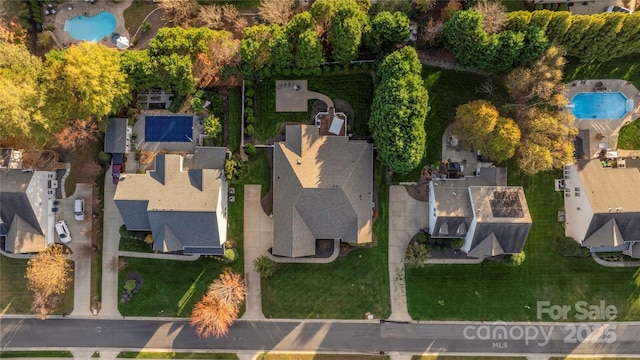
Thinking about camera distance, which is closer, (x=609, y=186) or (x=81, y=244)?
(x=609, y=186)

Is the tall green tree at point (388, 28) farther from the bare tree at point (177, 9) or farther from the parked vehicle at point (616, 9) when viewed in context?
the parked vehicle at point (616, 9)

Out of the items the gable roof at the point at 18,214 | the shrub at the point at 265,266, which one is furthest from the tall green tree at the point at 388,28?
the gable roof at the point at 18,214

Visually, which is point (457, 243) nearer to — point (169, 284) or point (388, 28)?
point (388, 28)

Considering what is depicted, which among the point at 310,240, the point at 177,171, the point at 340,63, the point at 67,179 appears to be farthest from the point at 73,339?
the point at 340,63

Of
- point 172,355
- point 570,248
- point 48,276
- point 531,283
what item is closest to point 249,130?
point 48,276

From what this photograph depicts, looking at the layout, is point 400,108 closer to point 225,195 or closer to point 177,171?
point 225,195

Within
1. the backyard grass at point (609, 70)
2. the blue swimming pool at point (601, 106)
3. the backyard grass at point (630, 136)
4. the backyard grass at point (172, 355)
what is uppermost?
the backyard grass at point (609, 70)

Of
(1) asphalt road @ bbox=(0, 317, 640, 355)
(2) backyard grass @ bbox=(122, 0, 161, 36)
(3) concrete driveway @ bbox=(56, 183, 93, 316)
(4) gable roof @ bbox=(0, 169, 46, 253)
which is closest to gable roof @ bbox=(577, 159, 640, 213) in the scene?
(1) asphalt road @ bbox=(0, 317, 640, 355)
